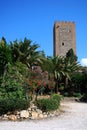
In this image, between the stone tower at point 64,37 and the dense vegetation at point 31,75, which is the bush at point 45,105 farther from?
the stone tower at point 64,37

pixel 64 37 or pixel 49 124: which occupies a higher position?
pixel 64 37

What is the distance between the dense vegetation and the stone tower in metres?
23.2

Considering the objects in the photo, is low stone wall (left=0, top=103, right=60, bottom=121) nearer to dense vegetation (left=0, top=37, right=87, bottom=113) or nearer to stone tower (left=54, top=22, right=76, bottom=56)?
dense vegetation (left=0, top=37, right=87, bottom=113)

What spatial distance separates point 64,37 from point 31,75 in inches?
2090

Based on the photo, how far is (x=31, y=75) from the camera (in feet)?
71.6

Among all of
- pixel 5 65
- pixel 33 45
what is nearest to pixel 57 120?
pixel 5 65

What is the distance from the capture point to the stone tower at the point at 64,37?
72.5 metres

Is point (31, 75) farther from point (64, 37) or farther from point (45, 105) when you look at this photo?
point (64, 37)

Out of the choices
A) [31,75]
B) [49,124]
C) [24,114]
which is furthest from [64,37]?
[49,124]

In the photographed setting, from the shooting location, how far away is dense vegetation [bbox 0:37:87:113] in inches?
753

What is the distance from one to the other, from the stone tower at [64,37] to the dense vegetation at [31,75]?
2316cm

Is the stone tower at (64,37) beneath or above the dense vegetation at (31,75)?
above

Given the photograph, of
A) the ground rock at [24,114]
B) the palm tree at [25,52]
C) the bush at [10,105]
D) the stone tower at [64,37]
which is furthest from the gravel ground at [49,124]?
the stone tower at [64,37]

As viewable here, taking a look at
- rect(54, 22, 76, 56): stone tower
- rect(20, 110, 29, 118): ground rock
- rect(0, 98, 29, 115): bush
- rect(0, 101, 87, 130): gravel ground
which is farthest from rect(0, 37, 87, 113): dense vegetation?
rect(54, 22, 76, 56): stone tower
